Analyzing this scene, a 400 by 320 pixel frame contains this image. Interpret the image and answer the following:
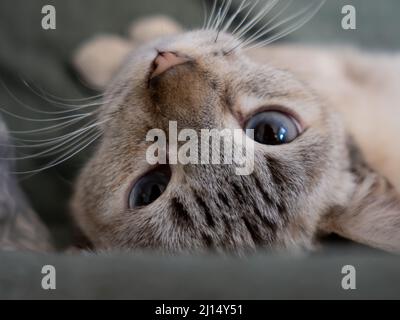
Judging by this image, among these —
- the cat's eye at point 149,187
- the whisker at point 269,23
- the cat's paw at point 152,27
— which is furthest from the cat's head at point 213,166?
the cat's paw at point 152,27

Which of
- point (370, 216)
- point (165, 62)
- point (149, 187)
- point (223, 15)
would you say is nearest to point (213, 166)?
point (149, 187)

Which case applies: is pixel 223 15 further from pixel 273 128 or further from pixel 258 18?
pixel 273 128

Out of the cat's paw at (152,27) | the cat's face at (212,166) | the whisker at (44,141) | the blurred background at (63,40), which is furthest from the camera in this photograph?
the cat's paw at (152,27)

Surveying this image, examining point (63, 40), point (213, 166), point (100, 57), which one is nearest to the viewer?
point (213, 166)

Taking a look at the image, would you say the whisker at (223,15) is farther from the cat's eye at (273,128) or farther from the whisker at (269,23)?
the cat's eye at (273,128)

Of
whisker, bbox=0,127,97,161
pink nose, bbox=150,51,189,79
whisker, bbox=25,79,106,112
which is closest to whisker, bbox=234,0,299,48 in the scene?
pink nose, bbox=150,51,189,79
